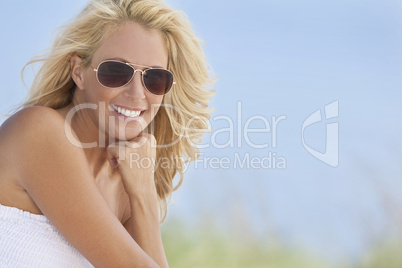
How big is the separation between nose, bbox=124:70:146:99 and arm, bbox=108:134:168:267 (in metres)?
0.26

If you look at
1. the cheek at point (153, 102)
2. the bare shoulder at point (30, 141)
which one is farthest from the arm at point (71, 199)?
the cheek at point (153, 102)

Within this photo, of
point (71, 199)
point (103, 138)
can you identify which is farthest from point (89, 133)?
point (71, 199)

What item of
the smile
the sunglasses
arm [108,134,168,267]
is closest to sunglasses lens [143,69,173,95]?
the sunglasses

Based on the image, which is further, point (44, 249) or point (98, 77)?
point (98, 77)

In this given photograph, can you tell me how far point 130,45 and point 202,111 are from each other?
83 cm

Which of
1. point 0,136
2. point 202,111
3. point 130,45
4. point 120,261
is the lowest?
point 120,261

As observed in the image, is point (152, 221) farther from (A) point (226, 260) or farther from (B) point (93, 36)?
(A) point (226, 260)

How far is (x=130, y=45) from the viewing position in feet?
8.50

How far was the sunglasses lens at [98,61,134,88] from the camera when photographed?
8.30 feet

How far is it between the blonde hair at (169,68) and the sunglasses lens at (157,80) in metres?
0.20

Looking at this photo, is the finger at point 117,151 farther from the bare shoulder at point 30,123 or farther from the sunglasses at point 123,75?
the bare shoulder at point 30,123

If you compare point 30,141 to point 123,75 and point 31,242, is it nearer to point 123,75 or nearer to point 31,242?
point 31,242

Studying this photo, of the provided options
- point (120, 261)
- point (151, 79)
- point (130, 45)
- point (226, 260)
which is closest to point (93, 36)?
point (130, 45)

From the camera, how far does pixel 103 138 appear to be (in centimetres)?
276
